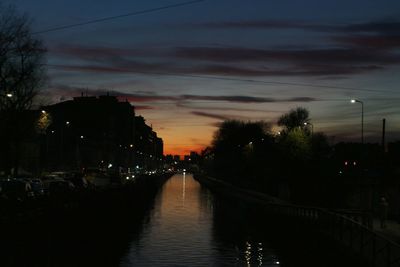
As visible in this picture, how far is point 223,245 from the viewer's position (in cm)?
3253

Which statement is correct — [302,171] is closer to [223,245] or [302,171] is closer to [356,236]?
[223,245]

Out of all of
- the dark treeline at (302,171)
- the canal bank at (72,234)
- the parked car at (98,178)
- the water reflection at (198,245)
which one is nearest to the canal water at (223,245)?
the water reflection at (198,245)

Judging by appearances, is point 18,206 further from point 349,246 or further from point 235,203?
point 235,203

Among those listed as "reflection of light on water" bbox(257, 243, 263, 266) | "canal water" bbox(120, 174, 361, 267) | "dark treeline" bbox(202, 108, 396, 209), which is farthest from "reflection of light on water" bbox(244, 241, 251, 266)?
"dark treeline" bbox(202, 108, 396, 209)

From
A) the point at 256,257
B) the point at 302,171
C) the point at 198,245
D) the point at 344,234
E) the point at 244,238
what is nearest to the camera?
the point at 344,234

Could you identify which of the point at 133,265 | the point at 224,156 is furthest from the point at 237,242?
the point at 224,156

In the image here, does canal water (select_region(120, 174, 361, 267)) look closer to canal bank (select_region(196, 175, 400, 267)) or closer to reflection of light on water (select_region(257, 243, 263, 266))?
reflection of light on water (select_region(257, 243, 263, 266))

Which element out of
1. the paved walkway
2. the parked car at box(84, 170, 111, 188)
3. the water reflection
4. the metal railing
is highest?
the parked car at box(84, 170, 111, 188)

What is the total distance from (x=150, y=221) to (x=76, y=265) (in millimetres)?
23948

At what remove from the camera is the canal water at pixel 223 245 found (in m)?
26.3

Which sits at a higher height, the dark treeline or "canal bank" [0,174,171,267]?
the dark treeline

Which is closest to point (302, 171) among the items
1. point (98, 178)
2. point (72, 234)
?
point (98, 178)

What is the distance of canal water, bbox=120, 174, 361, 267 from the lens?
26.3 m

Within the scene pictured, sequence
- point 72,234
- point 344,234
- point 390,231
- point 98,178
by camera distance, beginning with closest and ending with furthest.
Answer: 1. point 344,234
2. point 390,231
3. point 72,234
4. point 98,178
